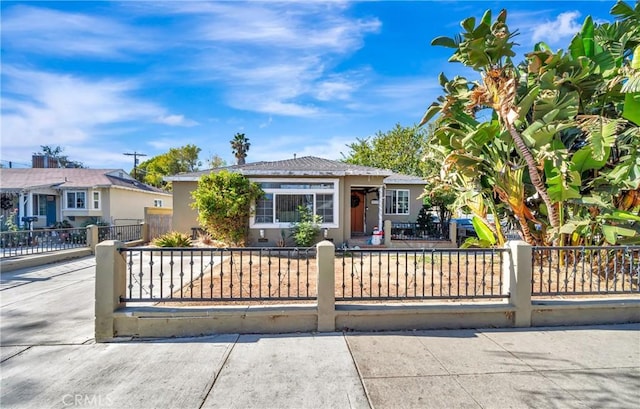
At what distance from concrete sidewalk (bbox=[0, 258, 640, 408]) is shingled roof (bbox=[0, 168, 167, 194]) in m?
17.8

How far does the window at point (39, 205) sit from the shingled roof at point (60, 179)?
872 mm

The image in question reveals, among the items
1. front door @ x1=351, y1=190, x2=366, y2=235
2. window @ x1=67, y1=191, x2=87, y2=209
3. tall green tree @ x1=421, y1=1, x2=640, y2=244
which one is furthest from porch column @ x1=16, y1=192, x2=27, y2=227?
tall green tree @ x1=421, y1=1, x2=640, y2=244

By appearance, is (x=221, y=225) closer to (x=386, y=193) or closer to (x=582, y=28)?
(x=386, y=193)

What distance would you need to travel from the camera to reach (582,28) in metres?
6.71

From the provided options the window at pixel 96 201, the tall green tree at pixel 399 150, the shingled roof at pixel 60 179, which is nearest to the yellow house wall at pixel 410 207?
the tall green tree at pixel 399 150

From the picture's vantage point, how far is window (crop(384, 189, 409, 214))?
1723 centimetres

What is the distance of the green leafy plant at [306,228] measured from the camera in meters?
11.1

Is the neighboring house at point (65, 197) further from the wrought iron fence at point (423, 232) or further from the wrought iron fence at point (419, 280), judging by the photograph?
the wrought iron fence at point (419, 280)

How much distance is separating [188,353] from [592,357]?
5123 millimetres

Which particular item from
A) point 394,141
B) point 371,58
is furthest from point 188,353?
point 394,141

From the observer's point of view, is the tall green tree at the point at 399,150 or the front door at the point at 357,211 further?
Answer: the tall green tree at the point at 399,150

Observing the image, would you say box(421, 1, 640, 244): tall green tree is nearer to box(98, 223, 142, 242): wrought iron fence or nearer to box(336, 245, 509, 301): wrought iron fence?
box(336, 245, 509, 301): wrought iron fence

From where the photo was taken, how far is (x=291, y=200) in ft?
40.5

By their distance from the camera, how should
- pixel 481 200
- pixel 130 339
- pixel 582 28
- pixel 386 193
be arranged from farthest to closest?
pixel 386 193 → pixel 481 200 → pixel 582 28 → pixel 130 339
